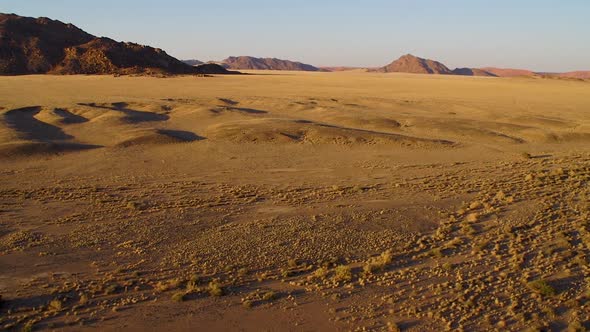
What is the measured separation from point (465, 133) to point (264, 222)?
20037mm

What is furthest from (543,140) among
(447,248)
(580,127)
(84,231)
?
(84,231)

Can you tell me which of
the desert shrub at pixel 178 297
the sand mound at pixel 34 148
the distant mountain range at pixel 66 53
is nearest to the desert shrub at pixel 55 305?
the desert shrub at pixel 178 297

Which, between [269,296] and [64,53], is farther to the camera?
[64,53]

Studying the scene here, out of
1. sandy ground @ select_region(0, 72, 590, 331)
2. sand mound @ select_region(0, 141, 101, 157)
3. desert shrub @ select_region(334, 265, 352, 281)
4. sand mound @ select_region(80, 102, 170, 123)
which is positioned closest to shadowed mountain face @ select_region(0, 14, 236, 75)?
sand mound @ select_region(80, 102, 170, 123)

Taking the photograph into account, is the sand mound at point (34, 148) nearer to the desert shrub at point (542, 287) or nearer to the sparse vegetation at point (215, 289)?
the sparse vegetation at point (215, 289)

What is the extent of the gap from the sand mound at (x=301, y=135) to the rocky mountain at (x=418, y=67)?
168085mm

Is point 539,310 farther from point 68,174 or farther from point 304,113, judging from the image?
point 304,113

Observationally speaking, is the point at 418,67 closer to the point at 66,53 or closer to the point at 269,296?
the point at 66,53

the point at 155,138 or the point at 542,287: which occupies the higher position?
the point at 155,138

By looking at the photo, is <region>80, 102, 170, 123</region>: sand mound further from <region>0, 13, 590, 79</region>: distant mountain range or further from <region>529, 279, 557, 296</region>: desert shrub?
<region>0, 13, 590, 79</region>: distant mountain range

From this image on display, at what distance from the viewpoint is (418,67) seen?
191 m

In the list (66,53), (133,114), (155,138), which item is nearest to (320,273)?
(155,138)

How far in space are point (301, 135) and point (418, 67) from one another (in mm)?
174954

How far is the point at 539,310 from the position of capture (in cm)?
799
